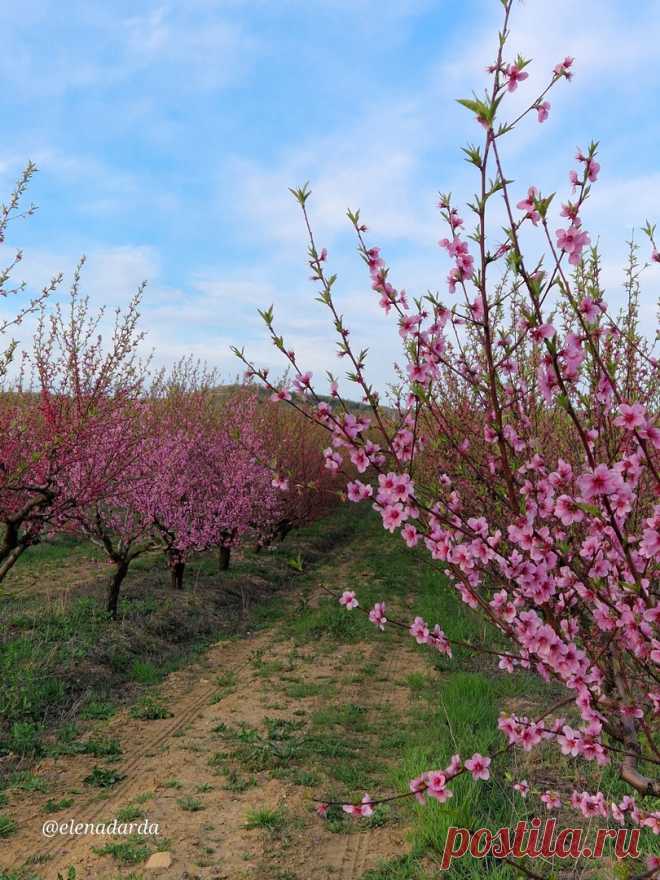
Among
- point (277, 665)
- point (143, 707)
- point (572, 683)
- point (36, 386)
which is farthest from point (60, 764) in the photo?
point (572, 683)

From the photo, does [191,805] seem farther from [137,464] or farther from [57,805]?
[137,464]

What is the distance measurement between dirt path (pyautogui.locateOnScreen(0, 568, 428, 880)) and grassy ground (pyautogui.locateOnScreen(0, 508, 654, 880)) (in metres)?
0.03

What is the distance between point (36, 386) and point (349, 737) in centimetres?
482

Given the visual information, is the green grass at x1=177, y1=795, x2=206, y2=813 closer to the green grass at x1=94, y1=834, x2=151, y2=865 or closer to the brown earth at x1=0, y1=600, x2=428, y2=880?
the brown earth at x1=0, y1=600, x2=428, y2=880

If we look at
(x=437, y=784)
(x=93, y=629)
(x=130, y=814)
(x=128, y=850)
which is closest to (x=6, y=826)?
(x=130, y=814)

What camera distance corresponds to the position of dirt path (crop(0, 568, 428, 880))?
12.9ft

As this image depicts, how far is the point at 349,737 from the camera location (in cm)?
579

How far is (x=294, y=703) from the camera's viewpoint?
6535 mm

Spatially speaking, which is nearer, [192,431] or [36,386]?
[36,386]

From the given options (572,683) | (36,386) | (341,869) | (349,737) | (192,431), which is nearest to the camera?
(572,683)

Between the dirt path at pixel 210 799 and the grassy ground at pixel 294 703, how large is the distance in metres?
0.03

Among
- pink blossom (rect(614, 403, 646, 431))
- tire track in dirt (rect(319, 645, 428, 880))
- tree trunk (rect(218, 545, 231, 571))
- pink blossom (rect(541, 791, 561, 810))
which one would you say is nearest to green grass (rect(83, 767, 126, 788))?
tire track in dirt (rect(319, 645, 428, 880))

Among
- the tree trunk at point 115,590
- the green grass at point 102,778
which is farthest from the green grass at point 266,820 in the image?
the tree trunk at point 115,590

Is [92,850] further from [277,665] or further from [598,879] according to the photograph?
[277,665]
